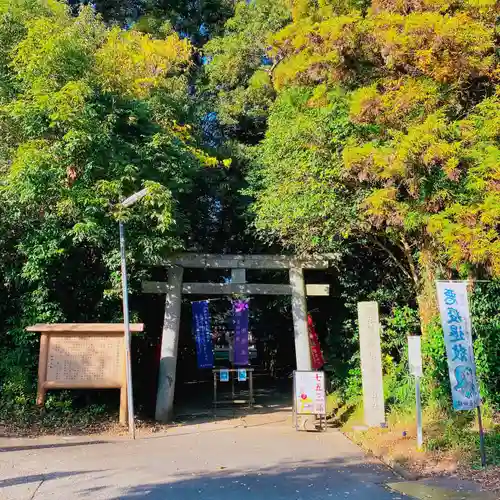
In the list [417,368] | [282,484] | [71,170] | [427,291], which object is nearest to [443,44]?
[427,291]

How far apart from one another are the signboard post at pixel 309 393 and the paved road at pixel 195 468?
57 centimetres

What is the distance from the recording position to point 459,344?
7031 millimetres

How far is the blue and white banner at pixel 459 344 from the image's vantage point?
6.94m

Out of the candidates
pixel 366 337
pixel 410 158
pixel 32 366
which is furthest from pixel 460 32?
pixel 32 366

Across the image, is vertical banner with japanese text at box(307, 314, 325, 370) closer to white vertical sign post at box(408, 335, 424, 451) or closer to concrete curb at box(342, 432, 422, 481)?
concrete curb at box(342, 432, 422, 481)

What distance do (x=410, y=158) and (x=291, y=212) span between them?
2.62m

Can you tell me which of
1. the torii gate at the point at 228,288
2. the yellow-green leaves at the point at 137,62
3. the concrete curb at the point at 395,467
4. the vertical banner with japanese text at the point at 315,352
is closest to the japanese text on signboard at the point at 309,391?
the torii gate at the point at 228,288

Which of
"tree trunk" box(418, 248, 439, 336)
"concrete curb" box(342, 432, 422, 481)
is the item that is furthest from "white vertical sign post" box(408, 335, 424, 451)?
"tree trunk" box(418, 248, 439, 336)

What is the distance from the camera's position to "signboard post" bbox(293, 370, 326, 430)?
10.3 meters

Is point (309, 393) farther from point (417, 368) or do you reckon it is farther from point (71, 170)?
point (71, 170)

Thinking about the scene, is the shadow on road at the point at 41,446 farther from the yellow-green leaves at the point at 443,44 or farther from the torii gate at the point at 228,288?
the yellow-green leaves at the point at 443,44

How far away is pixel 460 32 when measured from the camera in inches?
320

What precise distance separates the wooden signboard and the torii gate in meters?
1.42

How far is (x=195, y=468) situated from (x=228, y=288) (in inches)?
212
